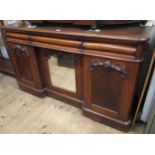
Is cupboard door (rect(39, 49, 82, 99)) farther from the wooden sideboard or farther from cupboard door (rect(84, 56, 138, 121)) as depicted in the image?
cupboard door (rect(84, 56, 138, 121))

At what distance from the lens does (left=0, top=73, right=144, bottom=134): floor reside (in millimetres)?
1477

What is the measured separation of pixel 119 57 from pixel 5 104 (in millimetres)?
1523

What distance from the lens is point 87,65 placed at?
127cm

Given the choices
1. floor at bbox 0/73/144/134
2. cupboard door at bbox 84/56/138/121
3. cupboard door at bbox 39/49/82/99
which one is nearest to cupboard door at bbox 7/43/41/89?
cupboard door at bbox 39/49/82/99

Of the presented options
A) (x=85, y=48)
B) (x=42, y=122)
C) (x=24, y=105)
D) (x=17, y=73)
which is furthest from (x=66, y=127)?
(x=17, y=73)

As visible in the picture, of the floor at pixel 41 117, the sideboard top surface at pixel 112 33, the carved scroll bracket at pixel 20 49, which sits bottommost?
the floor at pixel 41 117

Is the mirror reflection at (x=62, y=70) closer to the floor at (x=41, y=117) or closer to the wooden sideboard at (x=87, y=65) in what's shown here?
the wooden sideboard at (x=87, y=65)

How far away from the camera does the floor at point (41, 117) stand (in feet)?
4.85

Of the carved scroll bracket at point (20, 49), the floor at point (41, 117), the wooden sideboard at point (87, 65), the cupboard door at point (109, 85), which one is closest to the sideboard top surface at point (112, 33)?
the wooden sideboard at point (87, 65)

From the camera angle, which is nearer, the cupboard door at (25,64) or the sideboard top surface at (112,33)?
the sideboard top surface at (112,33)
